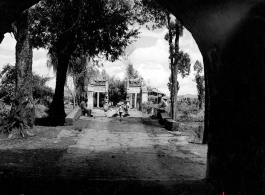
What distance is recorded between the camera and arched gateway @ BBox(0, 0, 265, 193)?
3506mm

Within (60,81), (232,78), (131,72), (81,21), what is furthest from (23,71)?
(131,72)

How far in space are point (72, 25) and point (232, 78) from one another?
12.1m

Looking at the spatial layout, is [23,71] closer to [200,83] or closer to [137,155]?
[137,155]

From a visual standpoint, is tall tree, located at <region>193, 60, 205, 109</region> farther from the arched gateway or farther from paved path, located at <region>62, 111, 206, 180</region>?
the arched gateway

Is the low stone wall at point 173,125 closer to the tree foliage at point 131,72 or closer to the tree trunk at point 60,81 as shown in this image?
the tree trunk at point 60,81

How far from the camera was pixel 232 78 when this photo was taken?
400cm

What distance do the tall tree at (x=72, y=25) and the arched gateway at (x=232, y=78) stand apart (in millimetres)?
11073

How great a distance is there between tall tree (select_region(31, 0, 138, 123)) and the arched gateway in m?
11.1

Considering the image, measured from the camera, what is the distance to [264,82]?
3504mm

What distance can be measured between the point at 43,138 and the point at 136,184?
23.3 feet

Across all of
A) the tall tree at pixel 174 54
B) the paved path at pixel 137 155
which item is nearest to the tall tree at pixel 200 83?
the tall tree at pixel 174 54

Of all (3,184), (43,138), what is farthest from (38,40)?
(3,184)

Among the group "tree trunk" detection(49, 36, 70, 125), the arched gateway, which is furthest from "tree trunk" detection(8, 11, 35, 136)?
the arched gateway

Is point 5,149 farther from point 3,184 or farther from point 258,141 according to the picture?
point 258,141
